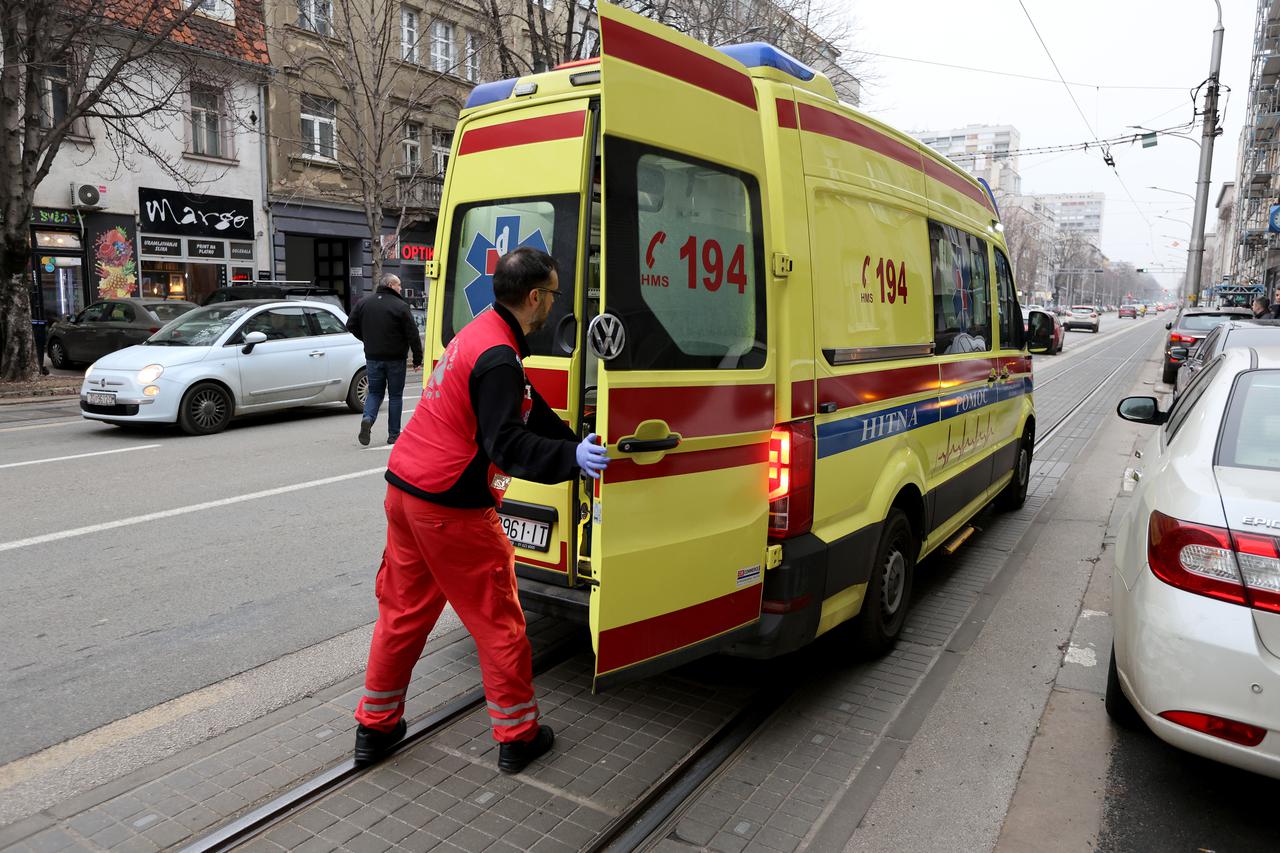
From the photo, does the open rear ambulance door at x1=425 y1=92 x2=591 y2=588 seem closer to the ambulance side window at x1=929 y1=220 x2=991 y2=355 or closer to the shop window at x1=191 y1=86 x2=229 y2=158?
the ambulance side window at x1=929 y1=220 x2=991 y2=355

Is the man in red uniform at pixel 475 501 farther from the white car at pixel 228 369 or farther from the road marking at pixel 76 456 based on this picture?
the white car at pixel 228 369

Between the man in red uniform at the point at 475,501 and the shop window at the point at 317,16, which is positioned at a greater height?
the shop window at the point at 317,16

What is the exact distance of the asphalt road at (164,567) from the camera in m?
4.02

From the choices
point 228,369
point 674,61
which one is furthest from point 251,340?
point 674,61

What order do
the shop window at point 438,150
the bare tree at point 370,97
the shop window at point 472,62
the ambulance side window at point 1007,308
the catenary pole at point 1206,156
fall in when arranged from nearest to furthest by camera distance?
1. the ambulance side window at point 1007,308
2. the bare tree at point 370,97
3. the catenary pole at point 1206,156
4. the shop window at point 472,62
5. the shop window at point 438,150

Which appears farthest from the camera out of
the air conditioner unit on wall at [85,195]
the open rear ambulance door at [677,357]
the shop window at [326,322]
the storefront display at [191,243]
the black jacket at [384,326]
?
the storefront display at [191,243]

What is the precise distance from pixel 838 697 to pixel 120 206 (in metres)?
22.7

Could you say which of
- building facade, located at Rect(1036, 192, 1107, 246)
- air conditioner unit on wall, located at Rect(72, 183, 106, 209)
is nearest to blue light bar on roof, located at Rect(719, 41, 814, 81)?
air conditioner unit on wall, located at Rect(72, 183, 106, 209)

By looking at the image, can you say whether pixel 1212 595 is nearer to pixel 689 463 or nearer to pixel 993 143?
pixel 689 463

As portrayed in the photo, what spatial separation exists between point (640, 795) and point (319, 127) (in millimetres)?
26659

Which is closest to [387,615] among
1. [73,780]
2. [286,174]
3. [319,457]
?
[73,780]

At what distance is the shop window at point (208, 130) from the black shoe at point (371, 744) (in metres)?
23.2

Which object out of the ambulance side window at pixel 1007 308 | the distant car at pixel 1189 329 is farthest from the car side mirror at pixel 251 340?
the distant car at pixel 1189 329

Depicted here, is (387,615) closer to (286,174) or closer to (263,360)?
(263,360)
